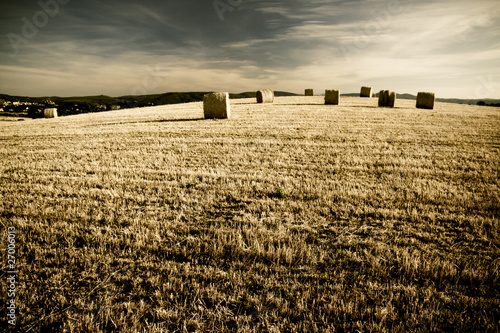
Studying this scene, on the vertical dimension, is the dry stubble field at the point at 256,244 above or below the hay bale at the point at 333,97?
below

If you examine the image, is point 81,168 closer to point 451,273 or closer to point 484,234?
point 451,273

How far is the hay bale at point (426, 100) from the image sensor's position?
86.8 feet

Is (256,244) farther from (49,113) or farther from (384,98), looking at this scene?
(49,113)

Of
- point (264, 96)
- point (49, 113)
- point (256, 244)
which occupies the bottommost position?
point (256, 244)

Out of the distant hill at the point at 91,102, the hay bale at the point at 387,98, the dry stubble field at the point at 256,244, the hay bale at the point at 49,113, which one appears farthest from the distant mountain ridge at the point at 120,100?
the dry stubble field at the point at 256,244

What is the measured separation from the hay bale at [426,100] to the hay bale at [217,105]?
891 inches

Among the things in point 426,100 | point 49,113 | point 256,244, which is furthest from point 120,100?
point 256,244

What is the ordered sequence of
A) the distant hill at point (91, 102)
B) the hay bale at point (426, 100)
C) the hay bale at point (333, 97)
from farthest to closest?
the distant hill at point (91, 102)
the hay bale at point (333, 97)
the hay bale at point (426, 100)

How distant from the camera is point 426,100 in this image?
26.5m

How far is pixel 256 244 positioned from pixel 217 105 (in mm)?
15048

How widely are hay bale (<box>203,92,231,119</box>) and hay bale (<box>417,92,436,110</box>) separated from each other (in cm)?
2263

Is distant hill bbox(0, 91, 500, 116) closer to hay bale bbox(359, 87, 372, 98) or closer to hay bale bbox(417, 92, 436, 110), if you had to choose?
hay bale bbox(359, 87, 372, 98)

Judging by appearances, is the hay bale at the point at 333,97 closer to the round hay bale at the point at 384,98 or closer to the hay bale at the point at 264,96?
the round hay bale at the point at 384,98

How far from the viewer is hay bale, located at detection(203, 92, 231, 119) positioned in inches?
681
